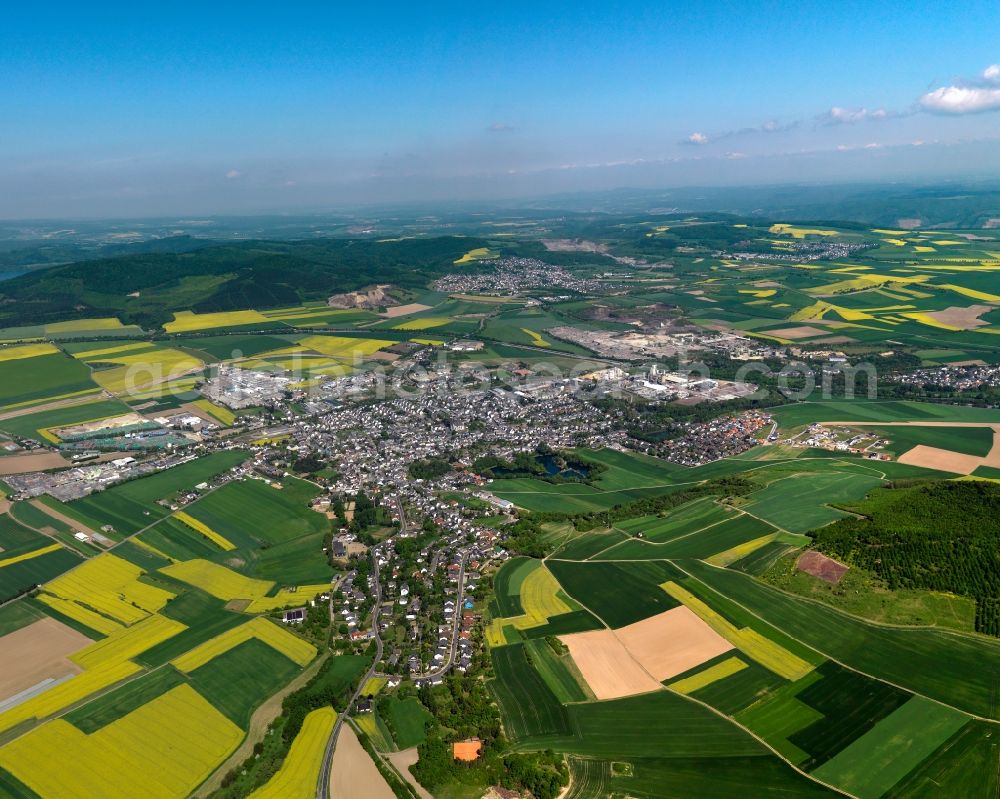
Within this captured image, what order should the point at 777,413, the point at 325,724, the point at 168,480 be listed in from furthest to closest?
1. the point at 777,413
2. the point at 168,480
3. the point at 325,724

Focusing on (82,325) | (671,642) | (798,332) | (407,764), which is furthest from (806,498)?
(82,325)

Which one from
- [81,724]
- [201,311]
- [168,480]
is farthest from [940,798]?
[201,311]

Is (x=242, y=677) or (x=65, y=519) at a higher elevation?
(x=65, y=519)

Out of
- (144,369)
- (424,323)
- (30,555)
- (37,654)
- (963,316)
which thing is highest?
(424,323)

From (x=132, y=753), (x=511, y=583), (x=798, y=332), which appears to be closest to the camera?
(x=132, y=753)

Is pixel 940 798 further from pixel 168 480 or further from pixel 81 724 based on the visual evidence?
pixel 168 480

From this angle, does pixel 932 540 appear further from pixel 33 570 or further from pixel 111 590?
pixel 33 570
